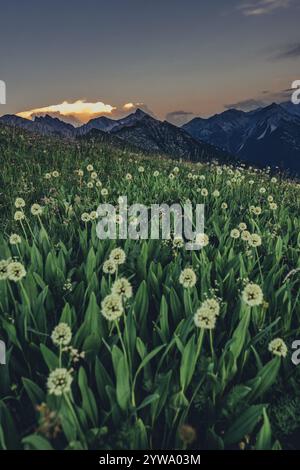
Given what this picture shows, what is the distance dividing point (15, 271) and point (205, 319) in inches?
59.5

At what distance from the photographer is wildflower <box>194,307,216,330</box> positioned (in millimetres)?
2381

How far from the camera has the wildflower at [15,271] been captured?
117 inches

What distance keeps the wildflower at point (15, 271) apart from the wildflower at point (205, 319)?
136 centimetres

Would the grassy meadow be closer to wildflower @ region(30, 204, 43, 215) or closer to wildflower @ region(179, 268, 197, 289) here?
wildflower @ region(179, 268, 197, 289)

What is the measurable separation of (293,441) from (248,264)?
1960 millimetres

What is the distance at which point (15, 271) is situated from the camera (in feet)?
10.0

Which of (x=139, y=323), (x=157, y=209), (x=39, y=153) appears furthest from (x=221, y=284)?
(x=39, y=153)

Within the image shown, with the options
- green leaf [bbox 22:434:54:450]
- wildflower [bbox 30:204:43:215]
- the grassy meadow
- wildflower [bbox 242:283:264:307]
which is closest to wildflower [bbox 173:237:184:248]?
the grassy meadow

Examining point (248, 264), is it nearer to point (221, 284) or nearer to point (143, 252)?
point (221, 284)

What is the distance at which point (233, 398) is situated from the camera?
97.0 inches

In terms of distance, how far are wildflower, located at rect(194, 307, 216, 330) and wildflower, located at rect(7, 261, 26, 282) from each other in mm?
1357

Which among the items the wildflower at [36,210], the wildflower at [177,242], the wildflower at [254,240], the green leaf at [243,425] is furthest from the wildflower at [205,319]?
the wildflower at [36,210]

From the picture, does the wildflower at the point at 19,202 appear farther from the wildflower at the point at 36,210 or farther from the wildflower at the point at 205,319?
the wildflower at the point at 205,319

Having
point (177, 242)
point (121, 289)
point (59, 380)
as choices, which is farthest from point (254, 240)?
point (59, 380)
